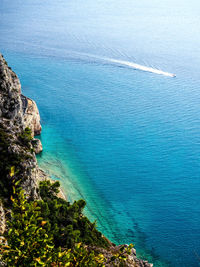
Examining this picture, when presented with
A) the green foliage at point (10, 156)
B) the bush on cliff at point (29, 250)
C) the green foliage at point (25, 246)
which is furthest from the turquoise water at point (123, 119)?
the green foliage at point (25, 246)

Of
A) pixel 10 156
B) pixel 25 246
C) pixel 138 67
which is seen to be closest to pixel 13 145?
pixel 10 156

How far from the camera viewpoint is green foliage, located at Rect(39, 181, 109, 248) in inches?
576

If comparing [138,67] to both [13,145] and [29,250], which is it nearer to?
[13,145]

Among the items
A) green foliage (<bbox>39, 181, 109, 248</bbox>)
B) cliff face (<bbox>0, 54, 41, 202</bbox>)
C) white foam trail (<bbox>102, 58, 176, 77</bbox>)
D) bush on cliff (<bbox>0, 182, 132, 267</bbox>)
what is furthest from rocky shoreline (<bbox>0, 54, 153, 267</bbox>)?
white foam trail (<bbox>102, 58, 176, 77</bbox>)

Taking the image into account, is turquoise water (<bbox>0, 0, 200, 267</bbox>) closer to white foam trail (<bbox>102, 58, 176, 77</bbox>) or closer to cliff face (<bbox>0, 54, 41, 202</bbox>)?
white foam trail (<bbox>102, 58, 176, 77</bbox>)

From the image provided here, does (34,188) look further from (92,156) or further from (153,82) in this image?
(153,82)

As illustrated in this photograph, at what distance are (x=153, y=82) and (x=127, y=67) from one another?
7.32 metres

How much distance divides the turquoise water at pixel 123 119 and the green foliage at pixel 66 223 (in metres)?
5.03

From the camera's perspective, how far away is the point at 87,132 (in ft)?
123

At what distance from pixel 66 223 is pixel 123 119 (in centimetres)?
2449

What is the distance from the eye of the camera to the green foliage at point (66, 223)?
14623 mm

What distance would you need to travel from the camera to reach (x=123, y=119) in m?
39.3

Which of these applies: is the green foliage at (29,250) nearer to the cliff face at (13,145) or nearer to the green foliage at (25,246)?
Result: the green foliage at (25,246)

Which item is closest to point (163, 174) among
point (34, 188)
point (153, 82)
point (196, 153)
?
point (196, 153)
